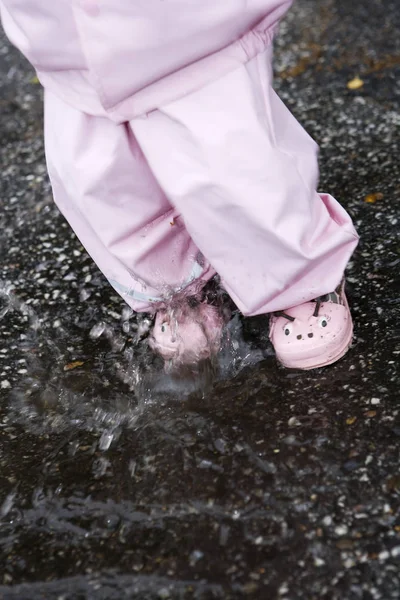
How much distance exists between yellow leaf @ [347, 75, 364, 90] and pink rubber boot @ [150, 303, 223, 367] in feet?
4.42

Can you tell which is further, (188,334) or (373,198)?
(373,198)

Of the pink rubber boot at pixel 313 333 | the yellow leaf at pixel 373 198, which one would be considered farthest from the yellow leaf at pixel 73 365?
the yellow leaf at pixel 373 198

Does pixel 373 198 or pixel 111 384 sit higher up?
pixel 111 384

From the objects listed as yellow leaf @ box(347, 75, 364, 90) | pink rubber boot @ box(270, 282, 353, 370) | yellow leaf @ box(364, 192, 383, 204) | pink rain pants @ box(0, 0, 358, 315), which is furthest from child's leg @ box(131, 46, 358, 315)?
yellow leaf @ box(347, 75, 364, 90)

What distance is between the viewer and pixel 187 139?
4.73ft

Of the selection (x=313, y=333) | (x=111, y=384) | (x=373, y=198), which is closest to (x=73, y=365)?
(x=111, y=384)

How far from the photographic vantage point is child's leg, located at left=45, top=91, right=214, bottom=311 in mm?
1521

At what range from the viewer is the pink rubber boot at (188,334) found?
1.79 meters

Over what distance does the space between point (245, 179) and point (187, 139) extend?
132 mm

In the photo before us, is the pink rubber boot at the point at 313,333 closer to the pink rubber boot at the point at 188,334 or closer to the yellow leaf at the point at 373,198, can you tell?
the pink rubber boot at the point at 188,334

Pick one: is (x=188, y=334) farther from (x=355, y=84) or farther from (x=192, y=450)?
(x=355, y=84)

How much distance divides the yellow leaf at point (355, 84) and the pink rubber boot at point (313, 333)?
52.4 inches

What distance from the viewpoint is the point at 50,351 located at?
1944 millimetres

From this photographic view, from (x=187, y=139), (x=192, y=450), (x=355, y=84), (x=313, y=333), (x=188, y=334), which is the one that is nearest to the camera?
(x=187, y=139)
